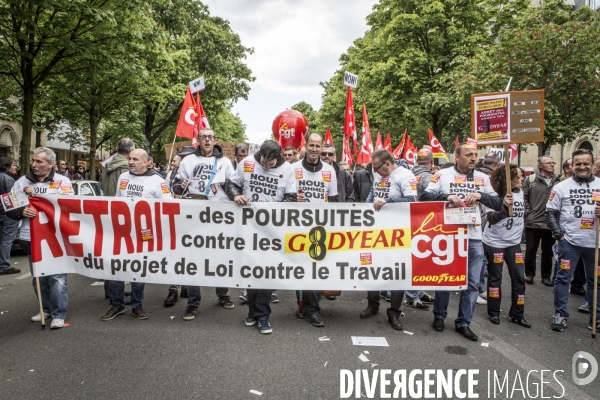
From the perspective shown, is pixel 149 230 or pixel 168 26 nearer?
pixel 149 230

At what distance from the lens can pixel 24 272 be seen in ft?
25.5

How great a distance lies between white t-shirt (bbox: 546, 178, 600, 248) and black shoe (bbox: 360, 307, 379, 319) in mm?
2526

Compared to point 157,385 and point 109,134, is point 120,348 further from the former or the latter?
point 109,134

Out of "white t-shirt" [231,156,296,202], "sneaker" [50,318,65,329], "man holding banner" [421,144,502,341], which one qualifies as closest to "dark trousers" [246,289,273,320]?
"white t-shirt" [231,156,296,202]

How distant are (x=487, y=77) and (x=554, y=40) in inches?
98.2

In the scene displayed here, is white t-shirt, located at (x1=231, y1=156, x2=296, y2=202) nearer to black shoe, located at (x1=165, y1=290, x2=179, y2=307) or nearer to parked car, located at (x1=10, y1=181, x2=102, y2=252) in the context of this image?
black shoe, located at (x1=165, y1=290, x2=179, y2=307)

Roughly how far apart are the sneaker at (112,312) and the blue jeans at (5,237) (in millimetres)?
3865

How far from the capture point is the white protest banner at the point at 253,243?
502 centimetres

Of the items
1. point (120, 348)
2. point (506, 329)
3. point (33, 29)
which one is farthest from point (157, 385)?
point (33, 29)

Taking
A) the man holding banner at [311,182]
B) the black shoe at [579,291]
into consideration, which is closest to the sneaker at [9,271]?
the man holding banner at [311,182]

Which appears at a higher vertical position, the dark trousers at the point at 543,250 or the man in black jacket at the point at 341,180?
the man in black jacket at the point at 341,180

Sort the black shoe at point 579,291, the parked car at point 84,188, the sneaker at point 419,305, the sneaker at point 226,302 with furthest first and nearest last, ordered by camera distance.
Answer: the parked car at point 84,188 → the black shoe at point 579,291 → the sneaker at point 419,305 → the sneaker at point 226,302

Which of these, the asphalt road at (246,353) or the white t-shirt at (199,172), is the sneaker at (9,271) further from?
the white t-shirt at (199,172)

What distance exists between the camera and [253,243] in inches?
200
